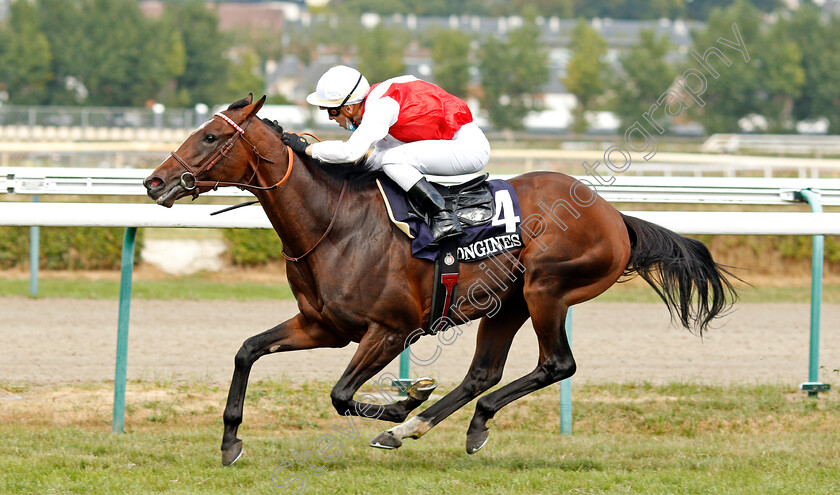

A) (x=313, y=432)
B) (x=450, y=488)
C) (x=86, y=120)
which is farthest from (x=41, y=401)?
(x=86, y=120)

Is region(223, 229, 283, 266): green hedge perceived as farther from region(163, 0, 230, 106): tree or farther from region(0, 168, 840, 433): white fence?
region(163, 0, 230, 106): tree

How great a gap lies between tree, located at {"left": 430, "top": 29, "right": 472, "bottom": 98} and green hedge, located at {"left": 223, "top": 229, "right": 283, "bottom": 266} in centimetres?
4078

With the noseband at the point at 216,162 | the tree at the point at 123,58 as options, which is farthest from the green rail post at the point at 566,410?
Result: the tree at the point at 123,58

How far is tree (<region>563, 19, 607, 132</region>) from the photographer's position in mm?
53250

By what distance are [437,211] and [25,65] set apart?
148 feet

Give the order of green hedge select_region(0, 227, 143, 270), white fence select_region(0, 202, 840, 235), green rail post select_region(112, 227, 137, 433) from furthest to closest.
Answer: green hedge select_region(0, 227, 143, 270) < green rail post select_region(112, 227, 137, 433) < white fence select_region(0, 202, 840, 235)

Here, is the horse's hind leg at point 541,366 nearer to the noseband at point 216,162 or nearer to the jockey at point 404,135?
the jockey at point 404,135

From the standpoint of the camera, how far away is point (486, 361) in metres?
4.57

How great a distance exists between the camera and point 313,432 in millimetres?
5223

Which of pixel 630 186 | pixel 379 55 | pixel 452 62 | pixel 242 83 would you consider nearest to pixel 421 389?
pixel 630 186

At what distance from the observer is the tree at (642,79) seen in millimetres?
48969

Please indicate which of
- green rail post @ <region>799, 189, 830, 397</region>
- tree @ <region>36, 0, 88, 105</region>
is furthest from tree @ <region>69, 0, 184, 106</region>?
green rail post @ <region>799, 189, 830, 397</region>

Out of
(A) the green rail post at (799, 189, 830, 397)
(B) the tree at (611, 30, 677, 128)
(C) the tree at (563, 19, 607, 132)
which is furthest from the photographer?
(C) the tree at (563, 19, 607, 132)

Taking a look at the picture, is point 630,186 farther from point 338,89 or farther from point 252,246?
point 252,246
